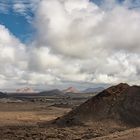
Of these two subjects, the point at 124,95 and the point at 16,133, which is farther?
the point at 124,95

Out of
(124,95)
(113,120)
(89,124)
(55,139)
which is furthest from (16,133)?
(124,95)

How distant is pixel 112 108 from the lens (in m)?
Result: 53.9

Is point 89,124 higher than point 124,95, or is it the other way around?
point 124,95

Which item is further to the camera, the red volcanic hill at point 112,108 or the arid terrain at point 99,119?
the red volcanic hill at point 112,108

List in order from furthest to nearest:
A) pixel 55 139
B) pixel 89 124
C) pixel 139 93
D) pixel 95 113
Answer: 1. pixel 139 93
2. pixel 95 113
3. pixel 89 124
4. pixel 55 139

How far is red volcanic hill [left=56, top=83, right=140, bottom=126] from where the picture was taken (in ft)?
169

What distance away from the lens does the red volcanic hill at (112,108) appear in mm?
51438

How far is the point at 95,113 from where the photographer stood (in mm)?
53094

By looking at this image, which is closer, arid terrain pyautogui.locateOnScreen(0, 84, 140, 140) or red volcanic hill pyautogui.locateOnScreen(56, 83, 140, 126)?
arid terrain pyautogui.locateOnScreen(0, 84, 140, 140)

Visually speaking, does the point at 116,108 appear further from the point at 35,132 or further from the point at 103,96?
the point at 35,132

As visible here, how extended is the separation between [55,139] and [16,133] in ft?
19.9

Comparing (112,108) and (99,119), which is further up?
(112,108)

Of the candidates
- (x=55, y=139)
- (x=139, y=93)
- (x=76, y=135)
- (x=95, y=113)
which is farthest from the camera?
(x=139, y=93)

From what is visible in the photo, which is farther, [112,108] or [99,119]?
[112,108]
